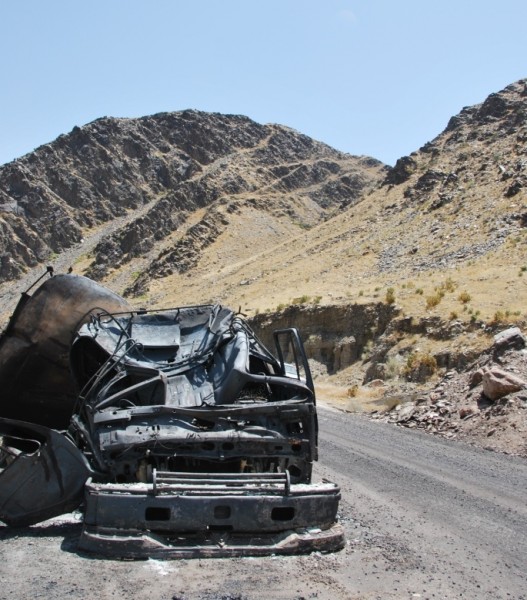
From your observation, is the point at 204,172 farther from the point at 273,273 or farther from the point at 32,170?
the point at 273,273

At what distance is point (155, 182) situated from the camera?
362ft

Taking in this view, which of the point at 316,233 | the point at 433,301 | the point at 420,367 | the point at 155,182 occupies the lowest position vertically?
the point at 420,367

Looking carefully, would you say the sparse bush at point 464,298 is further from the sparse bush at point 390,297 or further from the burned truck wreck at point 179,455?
the burned truck wreck at point 179,455

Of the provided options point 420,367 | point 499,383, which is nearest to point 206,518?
point 499,383

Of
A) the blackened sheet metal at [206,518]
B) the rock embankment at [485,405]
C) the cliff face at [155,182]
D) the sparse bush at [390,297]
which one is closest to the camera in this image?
the blackened sheet metal at [206,518]

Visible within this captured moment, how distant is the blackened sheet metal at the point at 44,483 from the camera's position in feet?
19.1

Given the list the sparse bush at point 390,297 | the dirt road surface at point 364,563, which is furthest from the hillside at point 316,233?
A: the dirt road surface at point 364,563

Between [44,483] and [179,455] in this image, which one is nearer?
[179,455]

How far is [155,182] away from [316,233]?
50.8 m

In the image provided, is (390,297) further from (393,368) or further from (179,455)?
(179,455)

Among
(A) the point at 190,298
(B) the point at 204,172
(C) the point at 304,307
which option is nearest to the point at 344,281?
(C) the point at 304,307

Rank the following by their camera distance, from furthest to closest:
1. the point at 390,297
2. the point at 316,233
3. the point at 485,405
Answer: the point at 316,233 → the point at 390,297 → the point at 485,405

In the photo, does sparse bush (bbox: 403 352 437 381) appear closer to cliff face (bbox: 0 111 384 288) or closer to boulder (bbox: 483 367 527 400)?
boulder (bbox: 483 367 527 400)

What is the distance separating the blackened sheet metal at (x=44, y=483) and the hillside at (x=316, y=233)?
29.6ft
